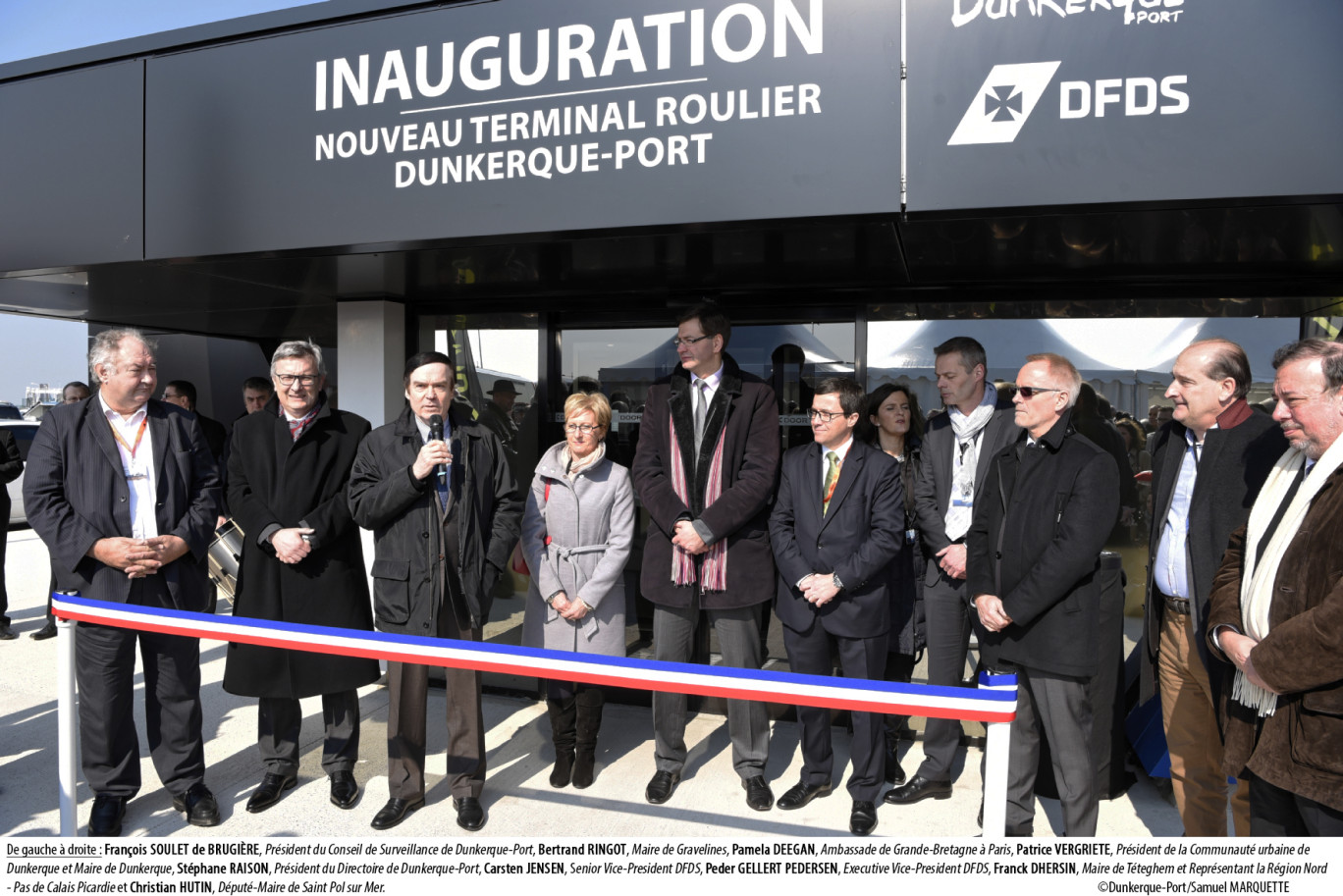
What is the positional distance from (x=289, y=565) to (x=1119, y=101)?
148 inches

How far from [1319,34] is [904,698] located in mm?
2531

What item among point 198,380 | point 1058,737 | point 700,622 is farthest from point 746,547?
point 198,380

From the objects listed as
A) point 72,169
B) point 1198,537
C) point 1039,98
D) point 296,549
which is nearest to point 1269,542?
point 1198,537

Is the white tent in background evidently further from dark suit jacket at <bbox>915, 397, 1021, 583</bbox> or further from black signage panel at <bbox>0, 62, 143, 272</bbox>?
black signage panel at <bbox>0, 62, 143, 272</bbox>

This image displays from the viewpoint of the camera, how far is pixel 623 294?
5.04 meters

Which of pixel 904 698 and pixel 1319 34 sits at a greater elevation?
pixel 1319 34

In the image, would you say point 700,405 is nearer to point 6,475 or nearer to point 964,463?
point 964,463

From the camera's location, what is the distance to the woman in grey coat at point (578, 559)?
375cm

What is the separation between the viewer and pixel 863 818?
3.38 meters

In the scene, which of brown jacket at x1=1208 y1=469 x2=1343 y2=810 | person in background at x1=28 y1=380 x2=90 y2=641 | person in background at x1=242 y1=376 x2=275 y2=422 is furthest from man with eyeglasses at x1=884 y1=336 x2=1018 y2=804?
person in background at x1=28 y1=380 x2=90 y2=641

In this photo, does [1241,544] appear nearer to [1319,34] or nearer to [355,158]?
[1319,34]

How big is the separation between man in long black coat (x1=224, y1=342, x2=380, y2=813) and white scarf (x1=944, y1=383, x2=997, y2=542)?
2.72m

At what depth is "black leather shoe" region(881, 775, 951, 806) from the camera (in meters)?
3.67

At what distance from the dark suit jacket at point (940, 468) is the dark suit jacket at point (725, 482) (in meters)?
0.69
